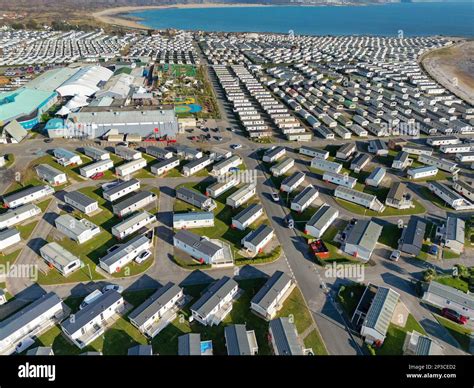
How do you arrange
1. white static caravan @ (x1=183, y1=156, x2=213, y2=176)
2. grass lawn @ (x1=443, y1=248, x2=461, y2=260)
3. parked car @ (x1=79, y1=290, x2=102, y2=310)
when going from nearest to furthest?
parked car @ (x1=79, y1=290, x2=102, y2=310) < grass lawn @ (x1=443, y1=248, x2=461, y2=260) < white static caravan @ (x1=183, y1=156, x2=213, y2=176)

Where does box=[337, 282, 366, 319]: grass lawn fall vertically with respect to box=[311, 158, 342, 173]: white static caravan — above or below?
below

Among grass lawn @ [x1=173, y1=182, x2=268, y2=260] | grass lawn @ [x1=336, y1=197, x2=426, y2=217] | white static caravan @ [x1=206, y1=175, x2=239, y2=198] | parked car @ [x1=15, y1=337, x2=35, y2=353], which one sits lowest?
parked car @ [x1=15, y1=337, x2=35, y2=353]

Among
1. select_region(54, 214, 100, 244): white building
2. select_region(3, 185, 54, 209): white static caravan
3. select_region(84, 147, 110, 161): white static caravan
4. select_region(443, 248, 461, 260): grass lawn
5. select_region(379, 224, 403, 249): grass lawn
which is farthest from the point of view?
select_region(84, 147, 110, 161): white static caravan

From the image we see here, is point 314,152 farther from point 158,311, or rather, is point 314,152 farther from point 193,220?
point 158,311

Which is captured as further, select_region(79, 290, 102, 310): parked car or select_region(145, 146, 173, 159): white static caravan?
select_region(145, 146, 173, 159): white static caravan

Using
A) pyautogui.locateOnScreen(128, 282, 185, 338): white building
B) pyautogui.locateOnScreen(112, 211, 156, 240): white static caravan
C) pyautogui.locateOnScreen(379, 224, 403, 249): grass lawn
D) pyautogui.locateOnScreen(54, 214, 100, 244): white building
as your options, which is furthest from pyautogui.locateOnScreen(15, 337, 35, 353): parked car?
pyautogui.locateOnScreen(379, 224, 403, 249): grass lawn

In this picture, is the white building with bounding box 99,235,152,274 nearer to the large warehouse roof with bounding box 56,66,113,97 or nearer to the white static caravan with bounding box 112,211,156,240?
the white static caravan with bounding box 112,211,156,240
